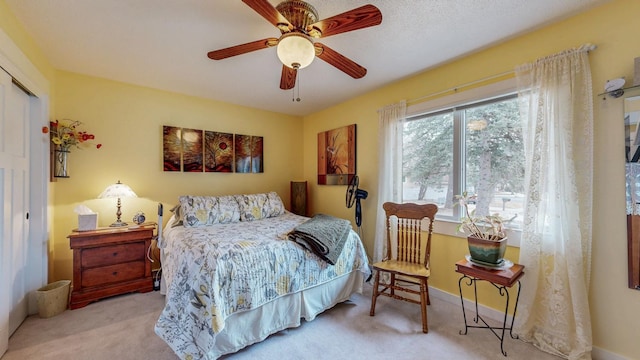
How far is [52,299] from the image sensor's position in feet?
7.72

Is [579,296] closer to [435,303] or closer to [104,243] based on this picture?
[435,303]

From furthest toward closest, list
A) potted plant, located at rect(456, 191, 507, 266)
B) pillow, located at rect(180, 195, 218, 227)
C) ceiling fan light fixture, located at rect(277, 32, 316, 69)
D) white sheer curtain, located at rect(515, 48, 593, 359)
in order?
pillow, located at rect(180, 195, 218, 227) → potted plant, located at rect(456, 191, 507, 266) → white sheer curtain, located at rect(515, 48, 593, 359) → ceiling fan light fixture, located at rect(277, 32, 316, 69)

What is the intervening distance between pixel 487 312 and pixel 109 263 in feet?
12.7

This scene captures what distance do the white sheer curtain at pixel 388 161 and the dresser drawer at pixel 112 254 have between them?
2793mm

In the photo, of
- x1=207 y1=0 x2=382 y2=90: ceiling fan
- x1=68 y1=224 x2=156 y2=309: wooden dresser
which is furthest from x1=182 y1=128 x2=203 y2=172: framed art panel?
x1=207 y1=0 x2=382 y2=90: ceiling fan

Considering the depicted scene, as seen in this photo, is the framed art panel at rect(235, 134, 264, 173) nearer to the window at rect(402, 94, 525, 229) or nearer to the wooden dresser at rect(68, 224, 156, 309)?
the wooden dresser at rect(68, 224, 156, 309)

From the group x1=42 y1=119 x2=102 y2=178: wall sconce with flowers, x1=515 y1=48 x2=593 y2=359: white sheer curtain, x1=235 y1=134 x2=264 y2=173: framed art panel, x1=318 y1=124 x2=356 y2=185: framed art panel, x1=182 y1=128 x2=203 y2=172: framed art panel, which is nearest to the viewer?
x1=515 y1=48 x2=593 y2=359: white sheer curtain

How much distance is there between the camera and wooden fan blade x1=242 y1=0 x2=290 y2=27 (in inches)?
52.4

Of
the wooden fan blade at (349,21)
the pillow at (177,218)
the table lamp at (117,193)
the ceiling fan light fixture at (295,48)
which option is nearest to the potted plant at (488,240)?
the wooden fan blade at (349,21)

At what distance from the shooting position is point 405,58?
249 cm

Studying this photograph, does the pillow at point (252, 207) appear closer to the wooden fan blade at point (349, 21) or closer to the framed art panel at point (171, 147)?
the framed art panel at point (171, 147)

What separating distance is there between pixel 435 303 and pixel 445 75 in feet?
7.86

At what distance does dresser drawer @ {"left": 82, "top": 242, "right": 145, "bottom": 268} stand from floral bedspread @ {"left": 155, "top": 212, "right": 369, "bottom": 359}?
0.62 m

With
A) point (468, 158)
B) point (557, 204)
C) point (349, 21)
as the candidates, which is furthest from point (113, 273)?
point (557, 204)
